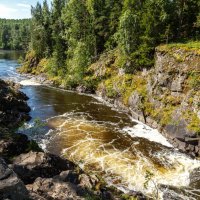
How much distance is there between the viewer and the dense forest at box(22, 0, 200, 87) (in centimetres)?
4778

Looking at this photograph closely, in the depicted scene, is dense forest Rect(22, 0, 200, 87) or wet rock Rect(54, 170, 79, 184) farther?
dense forest Rect(22, 0, 200, 87)

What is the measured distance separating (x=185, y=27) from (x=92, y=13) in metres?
25.0

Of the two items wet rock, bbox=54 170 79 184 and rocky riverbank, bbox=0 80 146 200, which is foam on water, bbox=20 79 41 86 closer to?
rocky riverbank, bbox=0 80 146 200

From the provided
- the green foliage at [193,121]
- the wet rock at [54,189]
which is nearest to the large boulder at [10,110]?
the wet rock at [54,189]

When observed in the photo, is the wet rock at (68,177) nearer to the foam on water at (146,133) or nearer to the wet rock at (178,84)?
the foam on water at (146,133)

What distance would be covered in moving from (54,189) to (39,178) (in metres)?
1.86

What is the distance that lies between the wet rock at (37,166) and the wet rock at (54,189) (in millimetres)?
1264

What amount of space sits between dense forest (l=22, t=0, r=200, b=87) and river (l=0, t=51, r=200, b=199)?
11.5 meters

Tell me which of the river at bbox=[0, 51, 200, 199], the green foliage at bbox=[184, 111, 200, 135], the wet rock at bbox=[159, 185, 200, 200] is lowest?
the wet rock at bbox=[159, 185, 200, 200]

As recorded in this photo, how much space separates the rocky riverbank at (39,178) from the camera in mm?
14664

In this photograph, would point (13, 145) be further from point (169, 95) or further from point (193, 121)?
point (169, 95)

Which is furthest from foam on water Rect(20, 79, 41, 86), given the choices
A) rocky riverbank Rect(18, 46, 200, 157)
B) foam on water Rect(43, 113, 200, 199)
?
foam on water Rect(43, 113, 200, 199)

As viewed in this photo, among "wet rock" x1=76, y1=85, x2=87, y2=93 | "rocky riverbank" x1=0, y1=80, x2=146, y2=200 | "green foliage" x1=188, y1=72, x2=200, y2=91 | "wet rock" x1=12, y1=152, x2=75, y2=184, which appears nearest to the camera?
"rocky riverbank" x1=0, y1=80, x2=146, y2=200

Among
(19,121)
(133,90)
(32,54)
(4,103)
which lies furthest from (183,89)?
(32,54)
